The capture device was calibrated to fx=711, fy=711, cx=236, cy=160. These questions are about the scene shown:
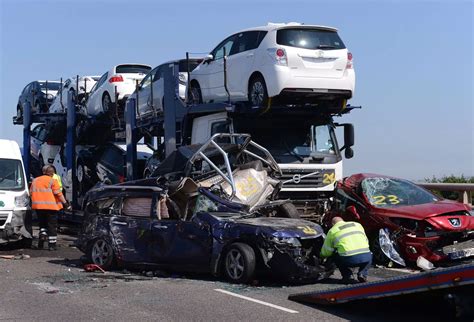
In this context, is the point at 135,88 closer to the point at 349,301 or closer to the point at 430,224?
the point at 430,224

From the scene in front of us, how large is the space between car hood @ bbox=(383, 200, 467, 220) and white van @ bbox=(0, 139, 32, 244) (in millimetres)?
7090

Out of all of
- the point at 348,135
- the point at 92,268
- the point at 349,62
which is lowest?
the point at 92,268

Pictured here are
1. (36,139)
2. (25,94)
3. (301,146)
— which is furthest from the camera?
(25,94)

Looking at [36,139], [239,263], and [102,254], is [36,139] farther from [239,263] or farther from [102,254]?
[239,263]

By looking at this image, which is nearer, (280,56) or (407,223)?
(407,223)

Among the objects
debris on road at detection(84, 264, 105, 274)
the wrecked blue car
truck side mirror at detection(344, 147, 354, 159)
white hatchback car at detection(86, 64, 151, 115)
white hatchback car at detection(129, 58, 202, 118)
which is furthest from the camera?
white hatchback car at detection(86, 64, 151, 115)

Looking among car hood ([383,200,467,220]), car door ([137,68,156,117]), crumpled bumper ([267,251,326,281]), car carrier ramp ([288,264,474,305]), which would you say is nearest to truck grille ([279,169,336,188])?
car hood ([383,200,467,220])

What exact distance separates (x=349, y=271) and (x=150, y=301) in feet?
8.98

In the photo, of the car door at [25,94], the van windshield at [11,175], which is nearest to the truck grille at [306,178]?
the van windshield at [11,175]

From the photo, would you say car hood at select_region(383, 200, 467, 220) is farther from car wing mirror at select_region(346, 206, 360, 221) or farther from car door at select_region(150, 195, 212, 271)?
car door at select_region(150, 195, 212, 271)

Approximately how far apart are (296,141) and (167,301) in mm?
5847

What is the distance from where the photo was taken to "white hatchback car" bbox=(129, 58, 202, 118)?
1498 centimetres

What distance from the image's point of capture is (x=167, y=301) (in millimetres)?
8344

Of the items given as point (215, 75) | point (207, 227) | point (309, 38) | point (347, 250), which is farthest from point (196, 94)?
point (347, 250)
